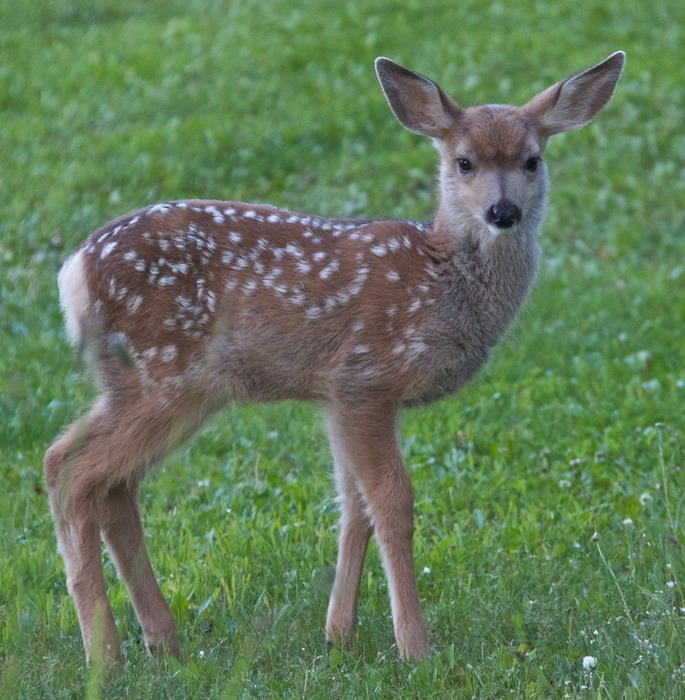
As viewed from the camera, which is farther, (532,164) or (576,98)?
(576,98)

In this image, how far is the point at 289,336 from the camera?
15.3ft

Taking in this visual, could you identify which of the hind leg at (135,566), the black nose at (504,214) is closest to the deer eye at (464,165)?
the black nose at (504,214)

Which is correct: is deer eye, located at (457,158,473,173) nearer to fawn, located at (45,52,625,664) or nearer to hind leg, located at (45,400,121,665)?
fawn, located at (45,52,625,664)

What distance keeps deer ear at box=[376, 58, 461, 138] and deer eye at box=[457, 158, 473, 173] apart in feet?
0.58

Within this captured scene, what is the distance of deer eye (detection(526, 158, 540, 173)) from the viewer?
16.5ft

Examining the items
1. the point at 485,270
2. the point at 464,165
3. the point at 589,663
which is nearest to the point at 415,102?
the point at 464,165

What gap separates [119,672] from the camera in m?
4.23

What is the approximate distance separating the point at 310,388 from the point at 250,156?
6619 millimetres

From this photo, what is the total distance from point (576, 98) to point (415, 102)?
67cm

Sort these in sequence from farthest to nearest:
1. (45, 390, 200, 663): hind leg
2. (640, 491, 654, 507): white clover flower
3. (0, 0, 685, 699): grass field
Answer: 1. (640, 491, 654, 507): white clover flower
2. (45, 390, 200, 663): hind leg
3. (0, 0, 685, 699): grass field

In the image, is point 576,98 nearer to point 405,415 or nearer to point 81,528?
point 405,415

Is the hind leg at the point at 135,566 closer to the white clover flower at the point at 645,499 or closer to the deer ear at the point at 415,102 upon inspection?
the deer ear at the point at 415,102

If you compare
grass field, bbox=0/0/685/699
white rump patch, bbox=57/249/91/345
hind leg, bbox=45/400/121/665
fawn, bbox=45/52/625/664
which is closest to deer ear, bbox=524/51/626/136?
fawn, bbox=45/52/625/664

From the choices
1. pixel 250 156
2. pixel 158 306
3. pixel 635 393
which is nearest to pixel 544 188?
pixel 158 306
